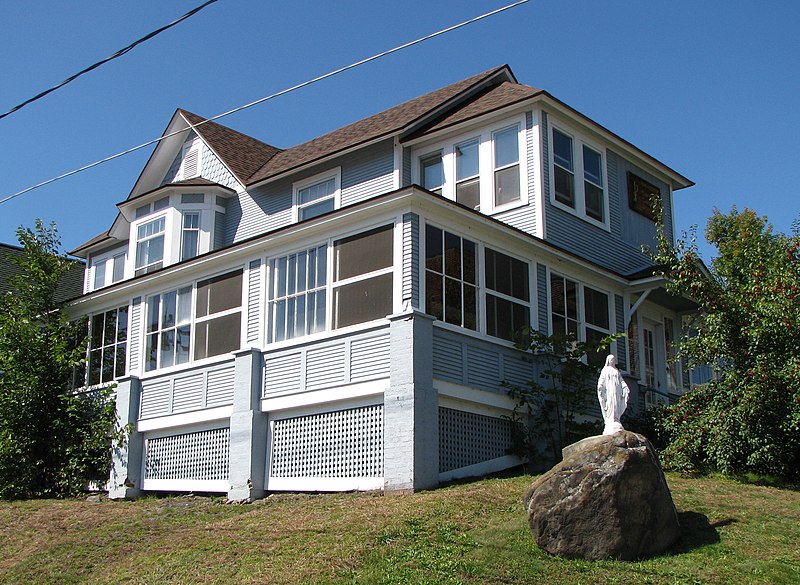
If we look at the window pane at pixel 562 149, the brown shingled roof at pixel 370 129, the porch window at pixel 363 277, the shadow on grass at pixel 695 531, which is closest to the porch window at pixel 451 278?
the porch window at pixel 363 277

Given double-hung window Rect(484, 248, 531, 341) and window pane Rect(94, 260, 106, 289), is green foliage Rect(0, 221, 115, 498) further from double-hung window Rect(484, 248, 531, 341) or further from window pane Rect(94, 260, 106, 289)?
double-hung window Rect(484, 248, 531, 341)

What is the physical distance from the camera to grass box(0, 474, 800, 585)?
10.5 meters

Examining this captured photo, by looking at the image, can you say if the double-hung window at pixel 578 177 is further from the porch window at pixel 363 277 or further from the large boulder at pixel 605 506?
the large boulder at pixel 605 506

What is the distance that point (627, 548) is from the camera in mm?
10945

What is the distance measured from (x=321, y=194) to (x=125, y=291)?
16.9 ft

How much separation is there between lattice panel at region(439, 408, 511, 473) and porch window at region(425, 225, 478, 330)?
1625 millimetres

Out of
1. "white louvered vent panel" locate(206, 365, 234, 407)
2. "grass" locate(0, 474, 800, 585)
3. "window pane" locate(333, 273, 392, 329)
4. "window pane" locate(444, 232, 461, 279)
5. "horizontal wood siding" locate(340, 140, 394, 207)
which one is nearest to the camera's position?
"grass" locate(0, 474, 800, 585)

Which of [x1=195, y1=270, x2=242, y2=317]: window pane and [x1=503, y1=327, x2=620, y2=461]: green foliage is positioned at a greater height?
[x1=195, y1=270, x2=242, y2=317]: window pane

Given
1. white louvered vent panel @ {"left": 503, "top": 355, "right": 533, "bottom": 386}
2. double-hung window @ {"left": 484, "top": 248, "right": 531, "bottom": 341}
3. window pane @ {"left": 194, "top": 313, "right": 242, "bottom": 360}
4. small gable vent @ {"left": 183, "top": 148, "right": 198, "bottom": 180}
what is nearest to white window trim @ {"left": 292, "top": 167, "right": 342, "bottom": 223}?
small gable vent @ {"left": 183, "top": 148, "right": 198, "bottom": 180}

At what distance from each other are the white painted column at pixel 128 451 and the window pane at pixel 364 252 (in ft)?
21.1

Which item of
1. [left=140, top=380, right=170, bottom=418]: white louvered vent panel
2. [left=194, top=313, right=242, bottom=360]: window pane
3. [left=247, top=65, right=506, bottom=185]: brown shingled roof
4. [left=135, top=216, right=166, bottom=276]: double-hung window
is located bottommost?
[left=140, top=380, right=170, bottom=418]: white louvered vent panel

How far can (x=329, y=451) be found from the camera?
16.5 m

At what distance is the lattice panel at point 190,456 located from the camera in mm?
18547

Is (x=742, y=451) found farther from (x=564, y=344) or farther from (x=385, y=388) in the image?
(x=385, y=388)
